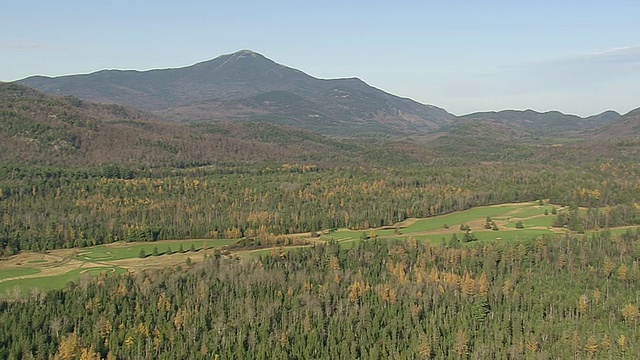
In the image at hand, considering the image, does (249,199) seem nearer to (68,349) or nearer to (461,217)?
(461,217)

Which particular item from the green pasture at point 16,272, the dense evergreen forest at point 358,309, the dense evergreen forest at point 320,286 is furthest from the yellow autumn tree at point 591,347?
the green pasture at point 16,272

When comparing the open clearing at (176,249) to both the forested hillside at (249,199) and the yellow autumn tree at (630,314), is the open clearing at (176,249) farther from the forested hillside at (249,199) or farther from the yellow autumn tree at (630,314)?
the yellow autumn tree at (630,314)

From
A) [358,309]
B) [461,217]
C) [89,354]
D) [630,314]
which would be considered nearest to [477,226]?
[461,217]

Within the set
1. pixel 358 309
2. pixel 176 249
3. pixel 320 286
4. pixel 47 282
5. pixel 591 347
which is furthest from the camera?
pixel 176 249

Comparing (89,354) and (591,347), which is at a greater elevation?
(89,354)

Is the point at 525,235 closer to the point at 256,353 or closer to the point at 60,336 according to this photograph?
the point at 256,353

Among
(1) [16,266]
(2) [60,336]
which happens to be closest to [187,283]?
(2) [60,336]

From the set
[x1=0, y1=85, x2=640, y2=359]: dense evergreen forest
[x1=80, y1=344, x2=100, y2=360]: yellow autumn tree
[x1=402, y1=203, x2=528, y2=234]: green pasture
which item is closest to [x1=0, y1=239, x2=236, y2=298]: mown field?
[x1=0, y1=85, x2=640, y2=359]: dense evergreen forest
